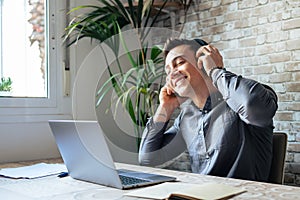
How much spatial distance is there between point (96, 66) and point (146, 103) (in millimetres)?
502

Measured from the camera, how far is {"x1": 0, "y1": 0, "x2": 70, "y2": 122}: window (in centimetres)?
253

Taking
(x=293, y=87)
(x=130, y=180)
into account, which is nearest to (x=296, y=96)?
(x=293, y=87)

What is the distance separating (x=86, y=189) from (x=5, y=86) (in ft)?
4.73

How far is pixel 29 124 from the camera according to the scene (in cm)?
251

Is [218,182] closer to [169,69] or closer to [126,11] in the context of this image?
[169,69]

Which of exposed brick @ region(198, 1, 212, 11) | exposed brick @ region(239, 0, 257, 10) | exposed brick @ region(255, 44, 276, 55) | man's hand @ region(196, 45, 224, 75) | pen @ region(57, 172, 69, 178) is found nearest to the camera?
pen @ region(57, 172, 69, 178)

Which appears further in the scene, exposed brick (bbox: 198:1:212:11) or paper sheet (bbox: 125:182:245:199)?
exposed brick (bbox: 198:1:212:11)

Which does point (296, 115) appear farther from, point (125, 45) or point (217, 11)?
point (125, 45)

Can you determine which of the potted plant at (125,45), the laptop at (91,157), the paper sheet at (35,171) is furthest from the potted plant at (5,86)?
the laptop at (91,157)

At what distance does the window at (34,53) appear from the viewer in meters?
2.53

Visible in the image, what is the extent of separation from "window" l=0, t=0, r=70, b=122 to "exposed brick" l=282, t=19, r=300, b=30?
58.5 inches

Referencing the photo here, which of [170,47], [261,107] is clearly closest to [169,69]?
[170,47]

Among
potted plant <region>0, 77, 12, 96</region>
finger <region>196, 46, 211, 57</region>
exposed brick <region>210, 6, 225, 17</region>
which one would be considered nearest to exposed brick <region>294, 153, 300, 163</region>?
finger <region>196, 46, 211, 57</region>

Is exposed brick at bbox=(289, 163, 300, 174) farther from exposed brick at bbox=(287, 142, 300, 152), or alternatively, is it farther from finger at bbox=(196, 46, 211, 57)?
finger at bbox=(196, 46, 211, 57)
